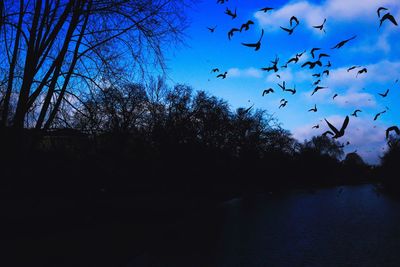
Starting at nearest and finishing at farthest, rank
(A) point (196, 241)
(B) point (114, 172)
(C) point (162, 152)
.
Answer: (A) point (196, 241)
(B) point (114, 172)
(C) point (162, 152)

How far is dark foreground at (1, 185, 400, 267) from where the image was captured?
9.88 meters

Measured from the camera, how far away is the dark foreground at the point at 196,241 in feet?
32.4

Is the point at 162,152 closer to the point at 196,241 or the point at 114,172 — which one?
the point at 114,172

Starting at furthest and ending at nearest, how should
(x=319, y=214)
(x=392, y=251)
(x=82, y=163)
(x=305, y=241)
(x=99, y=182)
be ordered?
(x=319, y=214)
(x=99, y=182)
(x=82, y=163)
(x=305, y=241)
(x=392, y=251)

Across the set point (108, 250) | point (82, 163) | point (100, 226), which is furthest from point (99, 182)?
point (108, 250)

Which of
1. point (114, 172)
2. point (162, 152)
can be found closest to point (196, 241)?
point (114, 172)

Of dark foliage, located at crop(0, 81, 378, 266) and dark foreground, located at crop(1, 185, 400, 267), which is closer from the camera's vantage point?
dark foreground, located at crop(1, 185, 400, 267)

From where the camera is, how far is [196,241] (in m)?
13.7

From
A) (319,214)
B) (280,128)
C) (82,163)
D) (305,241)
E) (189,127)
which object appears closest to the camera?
(305,241)

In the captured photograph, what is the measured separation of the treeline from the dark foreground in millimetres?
1900

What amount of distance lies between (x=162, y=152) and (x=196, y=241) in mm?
18851

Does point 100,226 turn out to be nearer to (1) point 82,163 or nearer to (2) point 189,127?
(1) point 82,163

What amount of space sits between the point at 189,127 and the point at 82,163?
24.8 m

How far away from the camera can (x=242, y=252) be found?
1171 cm
